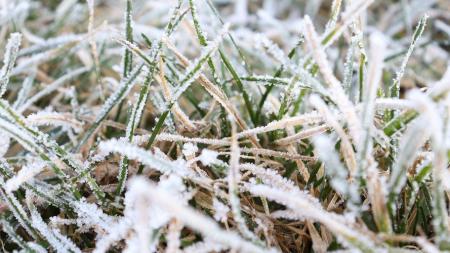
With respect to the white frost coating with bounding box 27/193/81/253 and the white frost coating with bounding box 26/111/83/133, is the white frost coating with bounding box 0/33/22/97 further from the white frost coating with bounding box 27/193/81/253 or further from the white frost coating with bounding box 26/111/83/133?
the white frost coating with bounding box 27/193/81/253

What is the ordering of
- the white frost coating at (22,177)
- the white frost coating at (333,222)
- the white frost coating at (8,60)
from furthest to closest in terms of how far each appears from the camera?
the white frost coating at (8,60) < the white frost coating at (22,177) < the white frost coating at (333,222)

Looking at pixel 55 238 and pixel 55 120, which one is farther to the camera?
pixel 55 120

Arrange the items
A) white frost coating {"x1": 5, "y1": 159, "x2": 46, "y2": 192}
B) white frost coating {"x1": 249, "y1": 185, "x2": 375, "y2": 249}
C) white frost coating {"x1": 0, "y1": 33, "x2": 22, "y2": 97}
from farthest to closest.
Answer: white frost coating {"x1": 0, "y1": 33, "x2": 22, "y2": 97} < white frost coating {"x1": 5, "y1": 159, "x2": 46, "y2": 192} < white frost coating {"x1": 249, "y1": 185, "x2": 375, "y2": 249}

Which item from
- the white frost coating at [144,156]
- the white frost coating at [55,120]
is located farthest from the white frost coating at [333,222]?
the white frost coating at [55,120]

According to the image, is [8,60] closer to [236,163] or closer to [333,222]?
[236,163]

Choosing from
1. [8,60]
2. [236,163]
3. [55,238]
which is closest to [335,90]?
[236,163]

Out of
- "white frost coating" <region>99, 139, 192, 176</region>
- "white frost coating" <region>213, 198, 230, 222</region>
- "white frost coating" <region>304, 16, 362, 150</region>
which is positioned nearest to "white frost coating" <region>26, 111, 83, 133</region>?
"white frost coating" <region>99, 139, 192, 176</region>

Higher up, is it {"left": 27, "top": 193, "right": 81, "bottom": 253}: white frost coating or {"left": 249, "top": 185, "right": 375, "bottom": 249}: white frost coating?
{"left": 249, "top": 185, "right": 375, "bottom": 249}: white frost coating

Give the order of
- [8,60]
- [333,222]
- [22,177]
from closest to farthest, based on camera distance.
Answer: [333,222] < [22,177] < [8,60]

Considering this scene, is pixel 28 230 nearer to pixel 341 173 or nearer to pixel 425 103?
pixel 341 173

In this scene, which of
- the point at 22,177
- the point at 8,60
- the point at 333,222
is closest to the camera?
the point at 333,222

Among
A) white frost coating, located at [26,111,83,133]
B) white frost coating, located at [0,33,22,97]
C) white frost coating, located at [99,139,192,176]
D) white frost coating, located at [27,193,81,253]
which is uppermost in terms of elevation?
white frost coating, located at [0,33,22,97]

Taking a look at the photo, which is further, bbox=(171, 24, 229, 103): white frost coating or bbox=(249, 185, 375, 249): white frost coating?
bbox=(171, 24, 229, 103): white frost coating

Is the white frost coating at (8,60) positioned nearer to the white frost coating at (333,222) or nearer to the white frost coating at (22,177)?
the white frost coating at (22,177)
